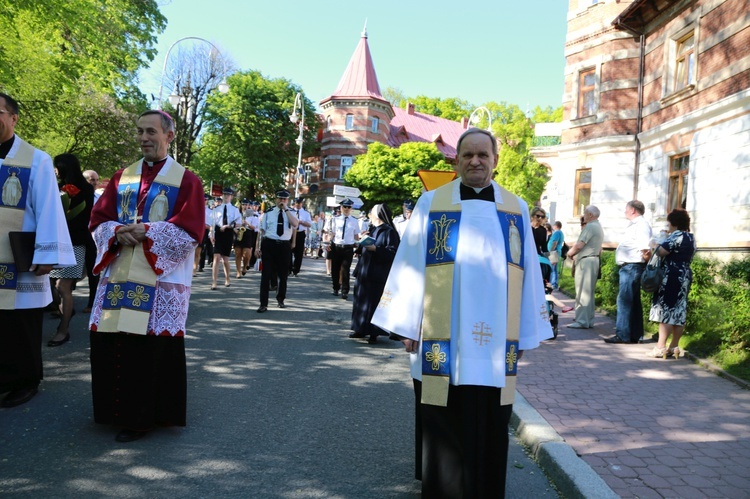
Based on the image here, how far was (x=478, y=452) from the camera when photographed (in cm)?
325

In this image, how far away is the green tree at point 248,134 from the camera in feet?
177

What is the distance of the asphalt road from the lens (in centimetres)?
363

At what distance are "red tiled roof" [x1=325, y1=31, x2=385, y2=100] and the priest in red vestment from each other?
58.4 m

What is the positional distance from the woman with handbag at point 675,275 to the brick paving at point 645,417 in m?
0.57

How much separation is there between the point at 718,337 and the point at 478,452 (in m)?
6.54

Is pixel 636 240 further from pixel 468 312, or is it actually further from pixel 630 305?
pixel 468 312

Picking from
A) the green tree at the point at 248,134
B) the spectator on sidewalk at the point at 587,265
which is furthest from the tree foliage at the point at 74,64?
the green tree at the point at 248,134

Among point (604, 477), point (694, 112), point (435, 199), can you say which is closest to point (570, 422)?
point (604, 477)

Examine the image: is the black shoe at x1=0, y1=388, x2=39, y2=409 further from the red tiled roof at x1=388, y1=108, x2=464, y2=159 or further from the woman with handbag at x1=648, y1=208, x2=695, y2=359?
the red tiled roof at x1=388, y1=108, x2=464, y2=159

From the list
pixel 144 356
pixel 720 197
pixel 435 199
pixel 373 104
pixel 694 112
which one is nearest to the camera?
pixel 435 199

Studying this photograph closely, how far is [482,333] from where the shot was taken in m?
3.30

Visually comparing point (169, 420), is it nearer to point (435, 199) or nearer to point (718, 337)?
point (435, 199)

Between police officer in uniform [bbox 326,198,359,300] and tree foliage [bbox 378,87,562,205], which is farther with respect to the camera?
tree foliage [bbox 378,87,562,205]

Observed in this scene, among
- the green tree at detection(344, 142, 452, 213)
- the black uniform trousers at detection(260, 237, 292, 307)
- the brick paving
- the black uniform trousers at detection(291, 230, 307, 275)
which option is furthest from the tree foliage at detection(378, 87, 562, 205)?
the brick paving
